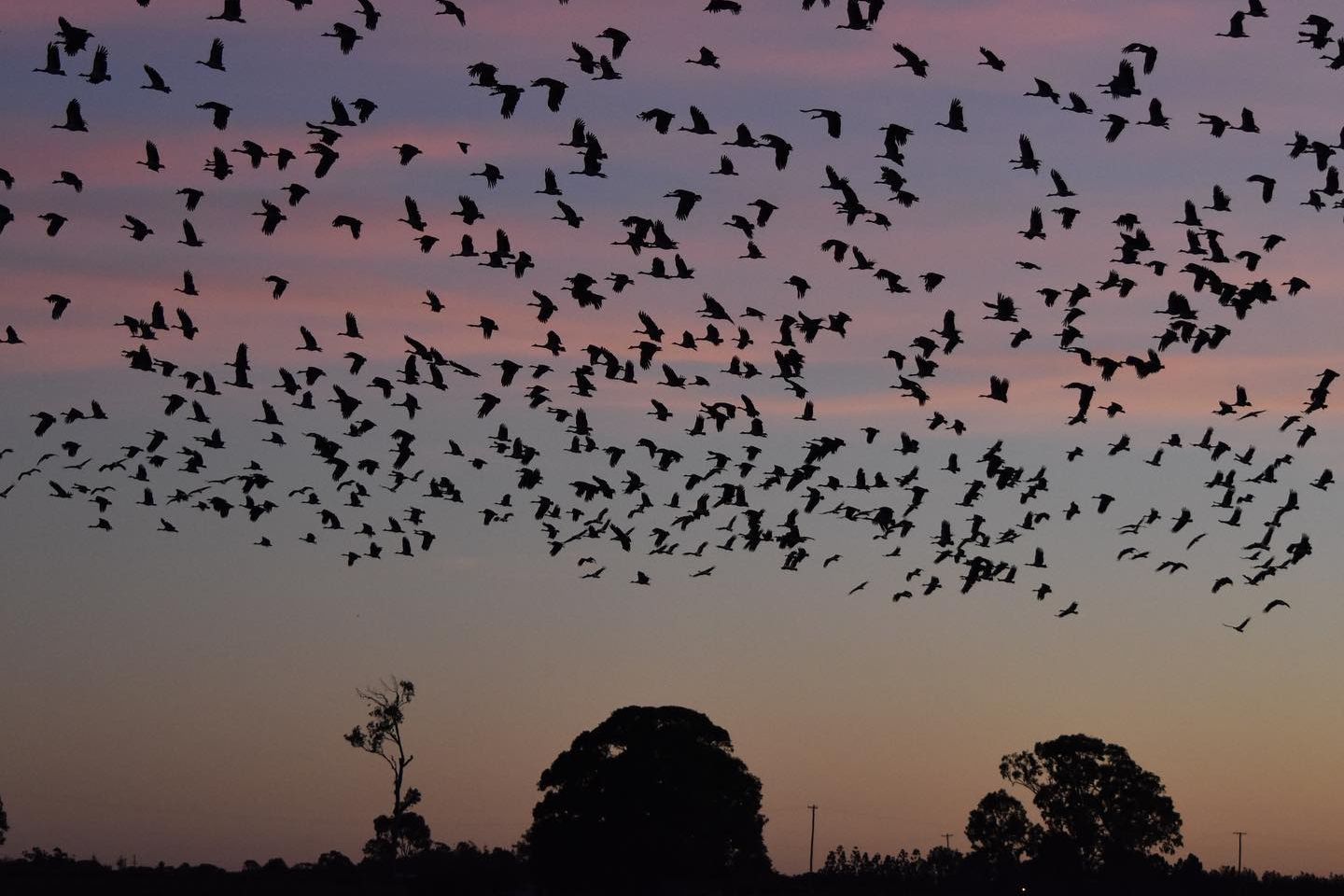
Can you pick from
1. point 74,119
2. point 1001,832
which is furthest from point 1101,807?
point 74,119

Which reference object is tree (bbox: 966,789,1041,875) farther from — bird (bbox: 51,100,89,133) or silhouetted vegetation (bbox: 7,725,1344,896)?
bird (bbox: 51,100,89,133)

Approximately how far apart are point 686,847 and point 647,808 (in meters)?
2.96

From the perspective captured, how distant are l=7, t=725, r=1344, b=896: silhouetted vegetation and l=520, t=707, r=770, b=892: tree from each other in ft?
0.27

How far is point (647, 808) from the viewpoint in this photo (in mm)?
102500

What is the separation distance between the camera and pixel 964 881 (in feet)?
452

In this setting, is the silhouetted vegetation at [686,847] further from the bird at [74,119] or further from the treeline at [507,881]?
the bird at [74,119]

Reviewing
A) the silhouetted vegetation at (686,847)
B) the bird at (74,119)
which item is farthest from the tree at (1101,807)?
the bird at (74,119)

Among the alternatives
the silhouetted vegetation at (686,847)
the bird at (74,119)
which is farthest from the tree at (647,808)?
the bird at (74,119)

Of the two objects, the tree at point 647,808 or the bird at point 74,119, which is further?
the tree at point 647,808

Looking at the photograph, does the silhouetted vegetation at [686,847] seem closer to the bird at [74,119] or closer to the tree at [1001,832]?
the tree at [1001,832]

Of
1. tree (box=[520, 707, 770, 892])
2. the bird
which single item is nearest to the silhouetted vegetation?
tree (box=[520, 707, 770, 892])

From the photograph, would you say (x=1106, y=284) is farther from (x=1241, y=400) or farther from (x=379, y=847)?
(x=379, y=847)

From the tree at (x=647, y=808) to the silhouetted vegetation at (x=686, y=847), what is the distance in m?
0.08

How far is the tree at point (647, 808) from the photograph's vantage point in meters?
101
